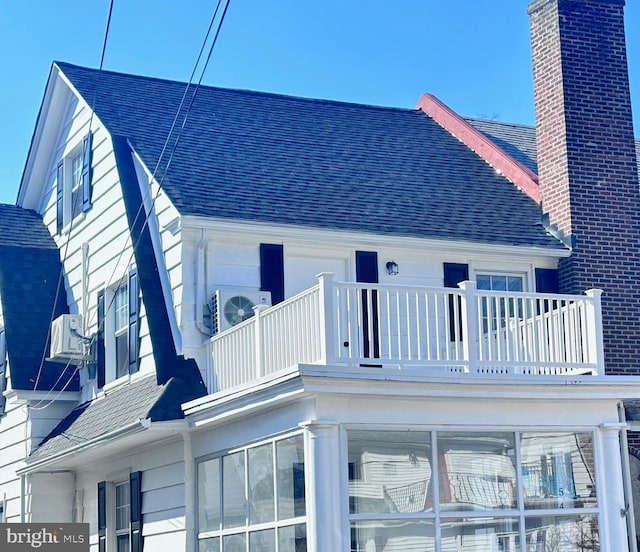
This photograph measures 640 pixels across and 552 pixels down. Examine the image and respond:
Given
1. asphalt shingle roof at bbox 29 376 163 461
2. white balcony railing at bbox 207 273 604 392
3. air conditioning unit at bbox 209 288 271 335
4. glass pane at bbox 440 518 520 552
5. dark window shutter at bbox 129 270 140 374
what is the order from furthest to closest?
dark window shutter at bbox 129 270 140 374
air conditioning unit at bbox 209 288 271 335
asphalt shingle roof at bbox 29 376 163 461
glass pane at bbox 440 518 520 552
white balcony railing at bbox 207 273 604 392

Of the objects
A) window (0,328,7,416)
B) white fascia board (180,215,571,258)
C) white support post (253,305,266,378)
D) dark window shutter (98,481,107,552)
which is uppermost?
white fascia board (180,215,571,258)

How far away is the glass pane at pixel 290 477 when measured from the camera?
484 inches

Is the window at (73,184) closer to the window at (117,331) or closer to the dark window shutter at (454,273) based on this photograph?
the window at (117,331)

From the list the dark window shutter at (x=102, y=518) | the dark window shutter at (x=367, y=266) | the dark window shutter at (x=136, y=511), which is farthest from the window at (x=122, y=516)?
the dark window shutter at (x=367, y=266)

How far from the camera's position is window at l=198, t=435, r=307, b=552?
40.6 ft

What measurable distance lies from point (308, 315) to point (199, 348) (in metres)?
2.95

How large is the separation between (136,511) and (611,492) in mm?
6446

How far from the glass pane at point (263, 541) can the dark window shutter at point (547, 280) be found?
586 cm

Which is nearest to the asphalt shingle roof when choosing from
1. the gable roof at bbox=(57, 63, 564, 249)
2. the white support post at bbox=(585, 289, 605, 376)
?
the gable roof at bbox=(57, 63, 564, 249)

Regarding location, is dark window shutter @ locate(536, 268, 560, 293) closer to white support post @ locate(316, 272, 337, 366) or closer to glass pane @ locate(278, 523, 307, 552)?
white support post @ locate(316, 272, 337, 366)

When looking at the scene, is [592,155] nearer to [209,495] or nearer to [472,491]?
[472,491]

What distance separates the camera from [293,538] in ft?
40.4

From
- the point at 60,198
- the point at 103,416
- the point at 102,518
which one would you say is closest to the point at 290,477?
the point at 103,416

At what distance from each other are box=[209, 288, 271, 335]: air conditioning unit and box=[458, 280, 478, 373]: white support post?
2999mm
